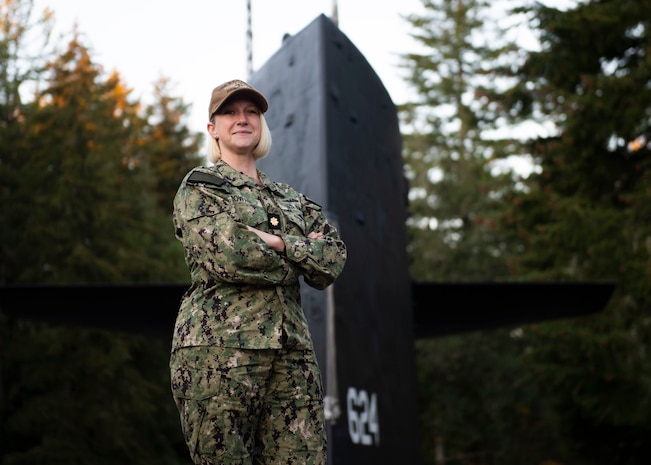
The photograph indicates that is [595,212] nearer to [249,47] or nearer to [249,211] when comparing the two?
[249,47]

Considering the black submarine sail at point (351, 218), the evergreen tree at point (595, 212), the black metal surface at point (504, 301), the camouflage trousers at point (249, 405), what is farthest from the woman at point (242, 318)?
the evergreen tree at point (595, 212)

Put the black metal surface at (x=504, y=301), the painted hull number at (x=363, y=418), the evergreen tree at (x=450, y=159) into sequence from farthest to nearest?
the evergreen tree at (x=450, y=159)
the black metal surface at (x=504, y=301)
the painted hull number at (x=363, y=418)

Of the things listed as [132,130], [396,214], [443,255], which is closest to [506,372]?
[443,255]

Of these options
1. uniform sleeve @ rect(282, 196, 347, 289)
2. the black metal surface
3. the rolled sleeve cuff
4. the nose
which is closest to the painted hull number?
the black metal surface

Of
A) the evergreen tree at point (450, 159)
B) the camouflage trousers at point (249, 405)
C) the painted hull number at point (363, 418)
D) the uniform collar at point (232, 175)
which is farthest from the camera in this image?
the evergreen tree at point (450, 159)

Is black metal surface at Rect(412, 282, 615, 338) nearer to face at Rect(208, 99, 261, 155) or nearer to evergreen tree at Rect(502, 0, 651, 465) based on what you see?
face at Rect(208, 99, 261, 155)

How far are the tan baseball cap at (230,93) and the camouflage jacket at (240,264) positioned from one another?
185mm

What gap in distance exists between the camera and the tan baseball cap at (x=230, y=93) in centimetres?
278

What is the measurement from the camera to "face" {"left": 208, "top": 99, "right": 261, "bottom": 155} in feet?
9.26

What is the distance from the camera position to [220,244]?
2639mm

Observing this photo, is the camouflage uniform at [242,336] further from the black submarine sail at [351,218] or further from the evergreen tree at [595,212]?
the evergreen tree at [595,212]

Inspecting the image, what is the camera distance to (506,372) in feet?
87.8

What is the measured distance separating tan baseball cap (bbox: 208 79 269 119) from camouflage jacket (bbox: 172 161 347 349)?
0.19 metres

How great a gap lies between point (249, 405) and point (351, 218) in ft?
9.04
